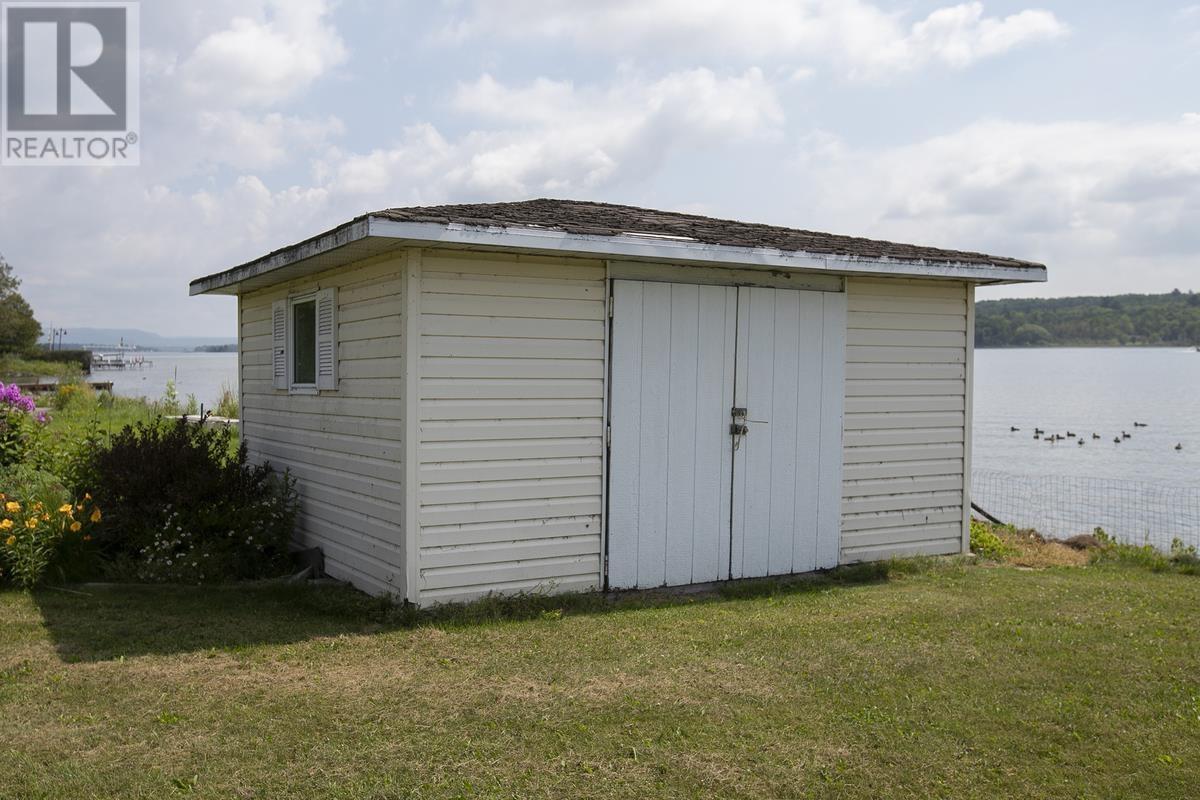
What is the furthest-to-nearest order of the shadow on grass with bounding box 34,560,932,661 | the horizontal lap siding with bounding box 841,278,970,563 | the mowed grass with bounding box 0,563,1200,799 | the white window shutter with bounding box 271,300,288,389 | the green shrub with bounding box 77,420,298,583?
the white window shutter with bounding box 271,300,288,389 < the horizontal lap siding with bounding box 841,278,970,563 < the green shrub with bounding box 77,420,298,583 < the shadow on grass with bounding box 34,560,932,661 < the mowed grass with bounding box 0,563,1200,799

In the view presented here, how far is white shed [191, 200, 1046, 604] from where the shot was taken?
22.3ft

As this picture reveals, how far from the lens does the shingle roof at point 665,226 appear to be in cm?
663

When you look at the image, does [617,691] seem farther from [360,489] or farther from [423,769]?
[360,489]

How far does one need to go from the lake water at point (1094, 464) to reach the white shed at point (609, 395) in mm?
6761

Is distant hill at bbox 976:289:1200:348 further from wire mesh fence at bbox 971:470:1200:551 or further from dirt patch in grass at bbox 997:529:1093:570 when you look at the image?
dirt patch in grass at bbox 997:529:1093:570

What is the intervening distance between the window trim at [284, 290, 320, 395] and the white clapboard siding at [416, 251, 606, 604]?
2.04 m

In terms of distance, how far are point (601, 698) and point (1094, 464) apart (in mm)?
23344

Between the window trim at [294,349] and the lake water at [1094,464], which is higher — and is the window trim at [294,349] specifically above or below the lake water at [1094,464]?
above

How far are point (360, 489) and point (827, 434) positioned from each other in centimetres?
388

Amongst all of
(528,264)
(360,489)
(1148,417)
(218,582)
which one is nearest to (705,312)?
(528,264)

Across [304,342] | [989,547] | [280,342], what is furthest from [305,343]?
[989,547]

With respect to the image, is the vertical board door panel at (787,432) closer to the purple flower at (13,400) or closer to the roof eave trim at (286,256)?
the roof eave trim at (286,256)

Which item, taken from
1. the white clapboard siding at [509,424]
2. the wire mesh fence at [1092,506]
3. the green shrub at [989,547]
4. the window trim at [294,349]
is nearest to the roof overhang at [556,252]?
the window trim at [294,349]

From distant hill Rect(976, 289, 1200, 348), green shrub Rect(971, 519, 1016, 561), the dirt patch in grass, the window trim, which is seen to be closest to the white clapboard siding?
the window trim
